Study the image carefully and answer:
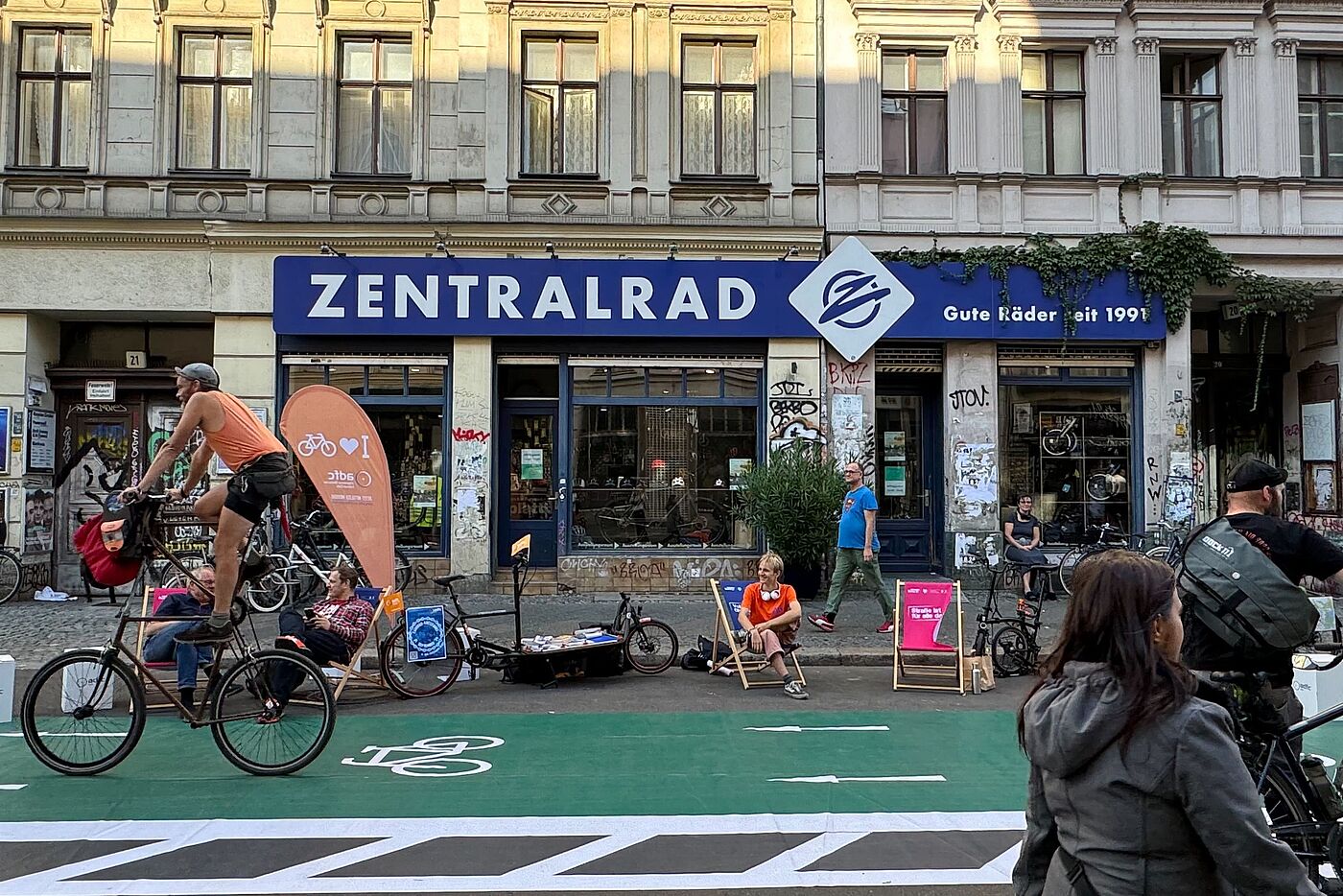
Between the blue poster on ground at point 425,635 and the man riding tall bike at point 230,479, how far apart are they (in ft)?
7.15

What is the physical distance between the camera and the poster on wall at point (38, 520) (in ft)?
44.8

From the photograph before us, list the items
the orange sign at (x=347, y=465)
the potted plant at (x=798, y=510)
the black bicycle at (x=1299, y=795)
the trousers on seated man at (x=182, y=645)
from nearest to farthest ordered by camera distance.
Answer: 1. the black bicycle at (x=1299, y=795)
2. the trousers on seated man at (x=182, y=645)
3. the orange sign at (x=347, y=465)
4. the potted plant at (x=798, y=510)

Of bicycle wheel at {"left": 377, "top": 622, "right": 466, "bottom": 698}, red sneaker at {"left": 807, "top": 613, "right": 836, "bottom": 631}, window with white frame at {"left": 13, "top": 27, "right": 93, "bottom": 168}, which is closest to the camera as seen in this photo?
bicycle wheel at {"left": 377, "top": 622, "right": 466, "bottom": 698}

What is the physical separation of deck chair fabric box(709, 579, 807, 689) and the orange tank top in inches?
173

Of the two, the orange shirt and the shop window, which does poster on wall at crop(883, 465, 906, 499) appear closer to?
the shop window

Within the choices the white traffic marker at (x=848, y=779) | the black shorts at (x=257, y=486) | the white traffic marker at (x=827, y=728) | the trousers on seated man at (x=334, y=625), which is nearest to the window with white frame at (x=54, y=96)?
the trousers on seated man at (x=334, y=625)

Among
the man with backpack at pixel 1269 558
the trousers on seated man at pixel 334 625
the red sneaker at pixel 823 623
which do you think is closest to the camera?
the man with backpack at pixel 1269 558

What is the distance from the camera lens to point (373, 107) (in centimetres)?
1443

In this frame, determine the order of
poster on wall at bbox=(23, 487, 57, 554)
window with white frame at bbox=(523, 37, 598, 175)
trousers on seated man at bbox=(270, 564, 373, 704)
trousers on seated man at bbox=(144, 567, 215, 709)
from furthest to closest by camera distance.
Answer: window with white frame at bbox=(523, 37, 598, 175), poster on wall at bbox=(23, 487, 57, 554), trousers on seated man at bbox=(270, 564, 373, 704), trousers on seated man at bbox=(144, 567, 215, 709)

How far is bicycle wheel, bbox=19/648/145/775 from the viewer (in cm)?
593

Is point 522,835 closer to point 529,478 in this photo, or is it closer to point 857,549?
point 857,549

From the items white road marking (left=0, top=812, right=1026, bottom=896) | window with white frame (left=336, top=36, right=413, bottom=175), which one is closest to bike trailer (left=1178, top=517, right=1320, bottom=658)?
white road marking (left=0, top=812, right=1026, bottom=896)

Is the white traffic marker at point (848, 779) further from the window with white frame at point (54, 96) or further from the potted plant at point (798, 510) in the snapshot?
the window with white frame at point (54, 96)

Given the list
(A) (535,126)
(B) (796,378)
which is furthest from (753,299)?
(A) (535,126)
